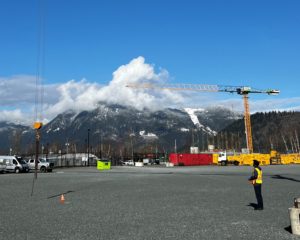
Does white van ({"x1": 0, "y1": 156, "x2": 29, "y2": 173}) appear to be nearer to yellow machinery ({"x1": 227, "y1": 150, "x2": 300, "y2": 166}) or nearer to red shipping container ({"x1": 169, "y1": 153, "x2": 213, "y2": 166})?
red shipping container ({"x1": 169, "y1": 153, "x2": 213, "y2": 166})

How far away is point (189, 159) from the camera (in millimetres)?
102125

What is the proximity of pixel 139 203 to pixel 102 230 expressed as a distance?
21.8 feet

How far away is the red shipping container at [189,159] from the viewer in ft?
331

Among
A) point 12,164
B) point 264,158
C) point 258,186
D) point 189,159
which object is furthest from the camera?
point 189,159

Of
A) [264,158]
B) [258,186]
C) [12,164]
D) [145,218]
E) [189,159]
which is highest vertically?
[189,159]

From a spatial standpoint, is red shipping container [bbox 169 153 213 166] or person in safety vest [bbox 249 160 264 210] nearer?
person in safety vest [bbox 249 160 264 210]

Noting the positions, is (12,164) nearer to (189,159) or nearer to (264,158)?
(189,159)

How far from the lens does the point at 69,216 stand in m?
14.5

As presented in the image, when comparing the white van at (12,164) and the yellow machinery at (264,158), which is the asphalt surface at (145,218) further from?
the yellow machinery at (264,158)

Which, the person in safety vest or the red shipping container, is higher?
the red shipping container

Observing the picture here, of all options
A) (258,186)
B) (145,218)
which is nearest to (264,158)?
(258,186)

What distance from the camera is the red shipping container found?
101 meters

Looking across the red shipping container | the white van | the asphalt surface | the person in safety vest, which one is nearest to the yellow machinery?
the red shipping container

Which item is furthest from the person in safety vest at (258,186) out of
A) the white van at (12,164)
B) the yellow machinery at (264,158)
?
the yellow machinery at (264,158)
